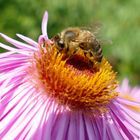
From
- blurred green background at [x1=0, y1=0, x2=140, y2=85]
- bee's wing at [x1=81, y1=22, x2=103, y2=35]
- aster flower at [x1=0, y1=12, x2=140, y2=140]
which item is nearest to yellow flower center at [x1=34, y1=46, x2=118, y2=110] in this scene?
aster flower at [x1=0, y1=12, x2=140, y2=140]

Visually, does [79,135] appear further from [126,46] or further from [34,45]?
[126,46]

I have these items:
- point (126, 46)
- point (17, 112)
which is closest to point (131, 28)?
point (126, 46)

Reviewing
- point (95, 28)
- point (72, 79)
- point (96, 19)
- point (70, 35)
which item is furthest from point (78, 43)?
point (96, 19)

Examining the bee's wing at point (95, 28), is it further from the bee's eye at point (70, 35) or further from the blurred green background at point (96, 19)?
the blurred green background at point (96, 19)

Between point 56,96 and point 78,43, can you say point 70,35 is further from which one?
point 56,96

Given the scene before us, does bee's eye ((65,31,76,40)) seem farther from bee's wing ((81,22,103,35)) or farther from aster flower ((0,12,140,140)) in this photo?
bee's wing ((81,22,103,35))

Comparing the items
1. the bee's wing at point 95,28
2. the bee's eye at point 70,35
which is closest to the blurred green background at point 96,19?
the bee's wing at point 95,28

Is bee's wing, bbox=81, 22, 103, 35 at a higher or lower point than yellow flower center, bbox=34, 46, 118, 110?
higher
